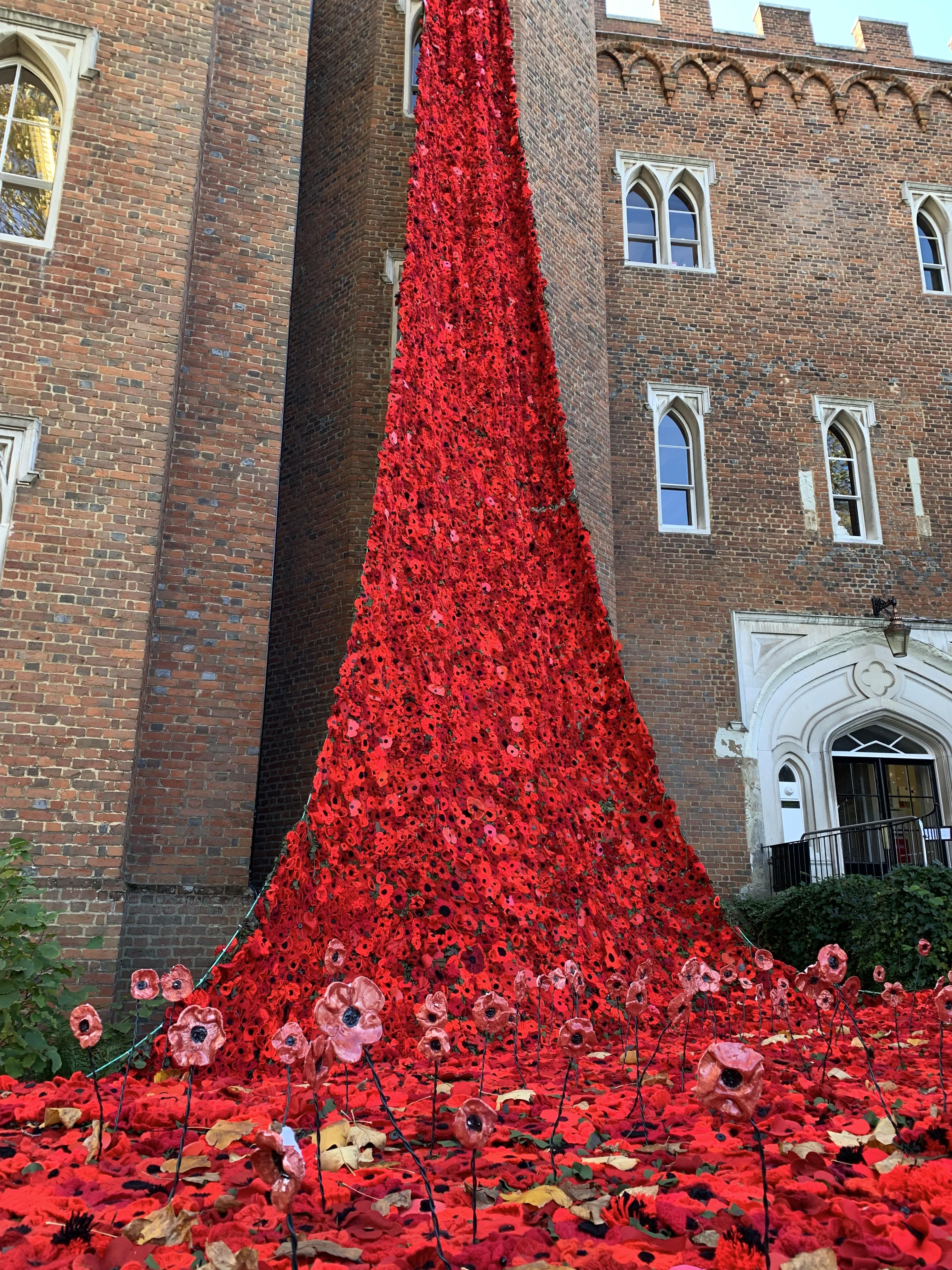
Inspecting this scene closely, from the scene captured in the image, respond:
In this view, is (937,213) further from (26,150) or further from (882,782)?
(26,150)

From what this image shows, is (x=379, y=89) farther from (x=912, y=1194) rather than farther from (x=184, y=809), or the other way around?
(x=912, y=1194)

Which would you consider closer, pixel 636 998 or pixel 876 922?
pixel 636 998

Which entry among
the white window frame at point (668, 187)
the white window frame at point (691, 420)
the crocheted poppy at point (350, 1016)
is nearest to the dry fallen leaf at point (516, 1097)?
the crocheted poppy at point (350, 1016)

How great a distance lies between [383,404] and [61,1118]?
7870 millimetres

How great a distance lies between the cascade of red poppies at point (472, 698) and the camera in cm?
460

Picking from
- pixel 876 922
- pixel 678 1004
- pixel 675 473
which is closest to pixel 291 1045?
pixel 678 1004

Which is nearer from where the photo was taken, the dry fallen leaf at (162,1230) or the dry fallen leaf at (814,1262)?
the dry fallen leaf at (814,1262)

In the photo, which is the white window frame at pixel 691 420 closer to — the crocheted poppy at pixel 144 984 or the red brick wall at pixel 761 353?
the red brick wall at pixel 761 353

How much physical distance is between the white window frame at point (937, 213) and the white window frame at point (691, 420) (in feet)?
13.8

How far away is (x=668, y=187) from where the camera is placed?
14.3 metres

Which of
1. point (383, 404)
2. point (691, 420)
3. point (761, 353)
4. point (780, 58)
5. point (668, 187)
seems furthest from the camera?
point (780, 58)

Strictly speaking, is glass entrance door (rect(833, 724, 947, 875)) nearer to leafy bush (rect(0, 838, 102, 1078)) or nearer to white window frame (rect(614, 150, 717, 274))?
white window frame (rect(614, 150, 717, 274))

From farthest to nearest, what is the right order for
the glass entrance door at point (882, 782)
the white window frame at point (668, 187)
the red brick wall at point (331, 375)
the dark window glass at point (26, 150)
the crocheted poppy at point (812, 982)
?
the white window frame at point (668, 187) → the glass entrance door at point (882, 782) → the red brick wall at point (331, 375) → the dark window glass at point (26, 150) → the crocheted poppy at point (812, 982)

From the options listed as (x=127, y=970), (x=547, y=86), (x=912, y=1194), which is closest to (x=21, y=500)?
(x=127, y=970)
